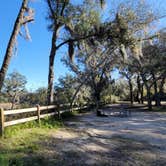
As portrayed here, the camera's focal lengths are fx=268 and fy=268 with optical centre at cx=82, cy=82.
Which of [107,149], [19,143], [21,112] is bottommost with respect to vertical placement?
[107,149]

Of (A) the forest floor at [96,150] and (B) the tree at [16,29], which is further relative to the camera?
(B) the tree at [16,29]

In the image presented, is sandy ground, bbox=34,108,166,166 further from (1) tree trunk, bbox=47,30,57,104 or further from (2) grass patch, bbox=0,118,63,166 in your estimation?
(1) tree trunk, bbox=47,30,57,104

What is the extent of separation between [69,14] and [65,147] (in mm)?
10016

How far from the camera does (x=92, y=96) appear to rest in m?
29.7

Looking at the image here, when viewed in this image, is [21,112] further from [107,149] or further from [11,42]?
[107,149]

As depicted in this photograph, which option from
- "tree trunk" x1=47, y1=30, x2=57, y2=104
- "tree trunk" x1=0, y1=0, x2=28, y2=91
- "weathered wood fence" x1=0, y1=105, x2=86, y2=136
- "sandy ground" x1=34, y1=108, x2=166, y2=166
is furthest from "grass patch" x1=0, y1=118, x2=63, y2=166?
"tree trunk" x1=47, y1=30, x2=57, y2=104

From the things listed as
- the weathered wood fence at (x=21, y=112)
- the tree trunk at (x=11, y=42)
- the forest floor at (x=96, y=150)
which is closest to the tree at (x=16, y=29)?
the tree trunk at (x=11, y=42)

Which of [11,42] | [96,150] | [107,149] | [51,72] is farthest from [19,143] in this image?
[51,72]

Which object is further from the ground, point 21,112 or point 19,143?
point 21,112

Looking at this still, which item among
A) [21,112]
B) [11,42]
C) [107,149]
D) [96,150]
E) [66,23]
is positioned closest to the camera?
[96,150]

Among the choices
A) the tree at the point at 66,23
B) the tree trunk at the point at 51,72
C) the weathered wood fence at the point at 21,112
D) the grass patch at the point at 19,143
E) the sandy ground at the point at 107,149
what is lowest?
the sandy ground at the point at 107,149

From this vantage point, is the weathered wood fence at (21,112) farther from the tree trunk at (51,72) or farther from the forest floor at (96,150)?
the tree trunk at (51,72)

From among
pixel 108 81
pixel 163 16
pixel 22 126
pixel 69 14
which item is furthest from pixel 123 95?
pixel 22 126

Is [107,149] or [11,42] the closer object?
[107,149]
